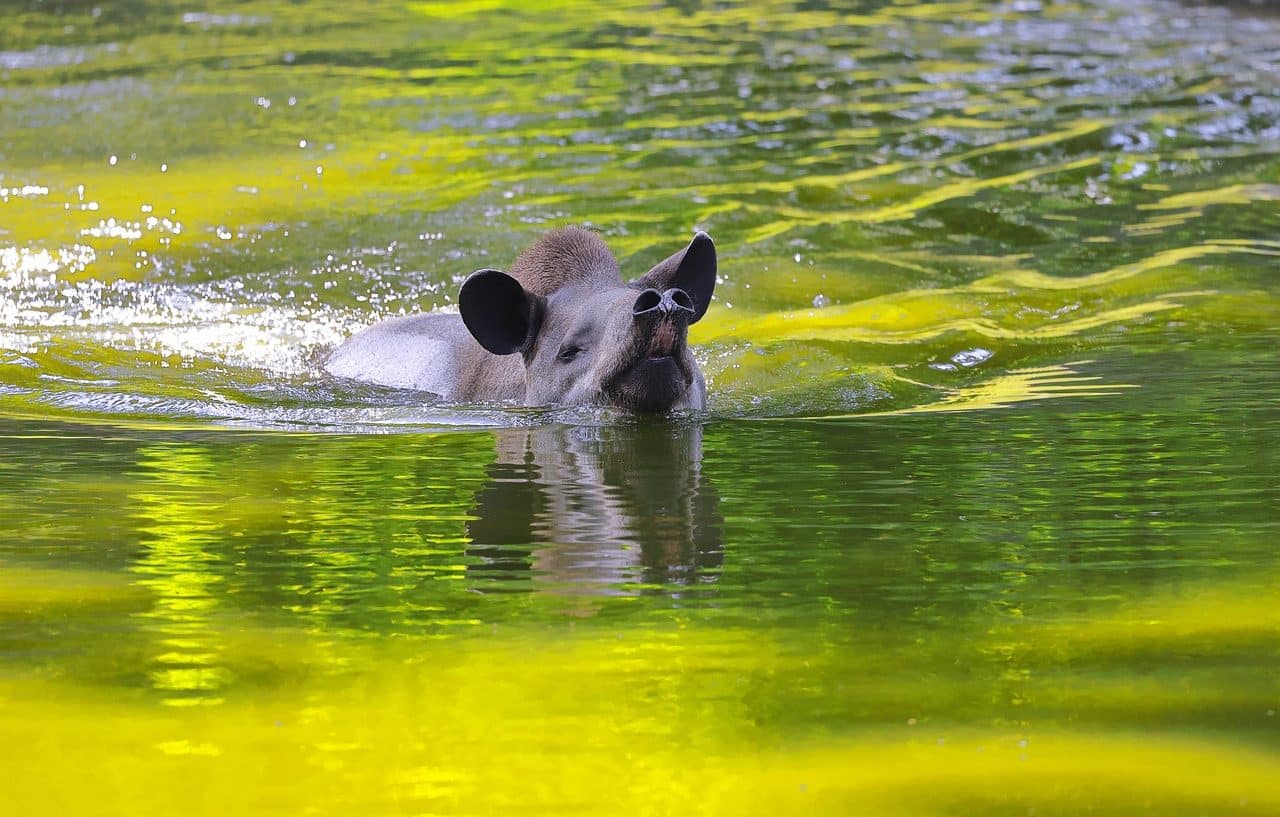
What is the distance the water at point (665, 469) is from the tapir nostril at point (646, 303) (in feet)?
1.66

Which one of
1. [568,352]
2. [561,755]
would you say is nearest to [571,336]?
[568,352]

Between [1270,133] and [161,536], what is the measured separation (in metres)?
13.5

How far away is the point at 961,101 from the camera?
17.8 m

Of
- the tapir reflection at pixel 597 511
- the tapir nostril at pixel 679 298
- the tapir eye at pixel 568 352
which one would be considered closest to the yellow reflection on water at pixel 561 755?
the tapir reflection at pixel 597 511

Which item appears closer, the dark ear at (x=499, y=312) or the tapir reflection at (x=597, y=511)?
the tapir reflection at (x=597, y=511)

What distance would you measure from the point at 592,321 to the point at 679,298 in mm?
721

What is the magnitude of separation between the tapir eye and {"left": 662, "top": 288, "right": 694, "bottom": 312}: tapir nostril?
77 cm

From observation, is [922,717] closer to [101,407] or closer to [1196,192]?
[101,407]

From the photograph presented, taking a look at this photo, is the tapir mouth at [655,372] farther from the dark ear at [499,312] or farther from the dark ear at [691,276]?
the dark ear at [499,312]

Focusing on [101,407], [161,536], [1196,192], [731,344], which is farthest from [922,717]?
[1196,192]

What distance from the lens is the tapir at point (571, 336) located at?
717cm

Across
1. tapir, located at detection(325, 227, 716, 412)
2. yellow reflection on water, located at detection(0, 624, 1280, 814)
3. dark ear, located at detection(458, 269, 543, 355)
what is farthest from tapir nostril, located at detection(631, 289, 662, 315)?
yellow reflection on water, located at detection(0, 624, 1280, 814)

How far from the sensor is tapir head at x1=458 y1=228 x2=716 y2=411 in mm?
7137

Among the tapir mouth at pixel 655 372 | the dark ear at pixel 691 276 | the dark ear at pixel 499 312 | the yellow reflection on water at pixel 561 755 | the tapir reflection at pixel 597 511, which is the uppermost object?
the dark ear at pixel 691 276
